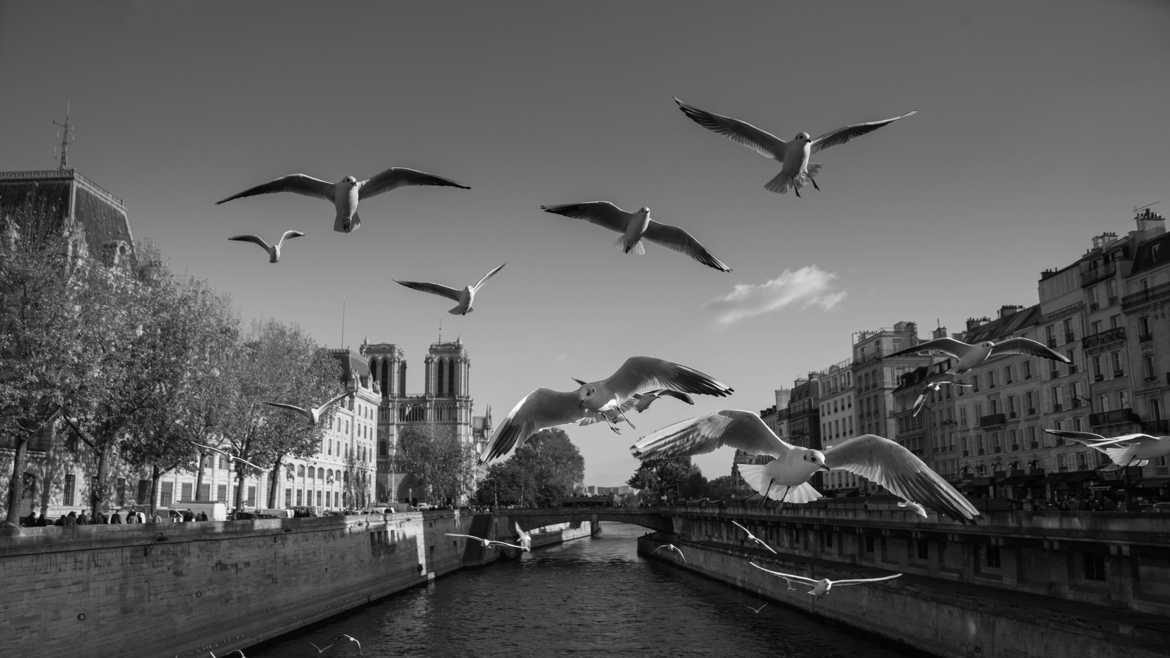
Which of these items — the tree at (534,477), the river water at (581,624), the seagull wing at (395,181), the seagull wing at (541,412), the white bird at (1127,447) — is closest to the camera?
the seagull wing at (541,412)

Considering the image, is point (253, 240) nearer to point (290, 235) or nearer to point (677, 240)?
point (290, 235)

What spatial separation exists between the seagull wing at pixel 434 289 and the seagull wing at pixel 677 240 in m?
3.73

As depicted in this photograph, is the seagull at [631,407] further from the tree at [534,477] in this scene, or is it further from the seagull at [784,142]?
the tree at [534,477]

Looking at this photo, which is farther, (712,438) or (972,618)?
(972,618)

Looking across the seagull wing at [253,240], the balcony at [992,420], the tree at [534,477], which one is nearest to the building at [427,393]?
the tree at [534,477]

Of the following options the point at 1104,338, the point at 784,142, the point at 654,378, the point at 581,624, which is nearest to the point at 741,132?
the point at 784,142

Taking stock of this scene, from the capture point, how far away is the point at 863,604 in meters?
36.2

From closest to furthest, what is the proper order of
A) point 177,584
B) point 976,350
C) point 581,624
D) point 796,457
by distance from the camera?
1. point 796,457
2. point 976,350
3. point 177,584
4. point 581,624

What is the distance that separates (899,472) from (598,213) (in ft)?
20.2

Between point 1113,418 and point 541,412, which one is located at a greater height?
point 1113,418

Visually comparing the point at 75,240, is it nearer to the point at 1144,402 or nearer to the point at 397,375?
the point at 1144,402

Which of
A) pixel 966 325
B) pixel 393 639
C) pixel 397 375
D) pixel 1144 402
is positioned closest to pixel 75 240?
pixel 393 639

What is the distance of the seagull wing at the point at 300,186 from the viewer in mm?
14537

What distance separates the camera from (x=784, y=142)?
1362cm
